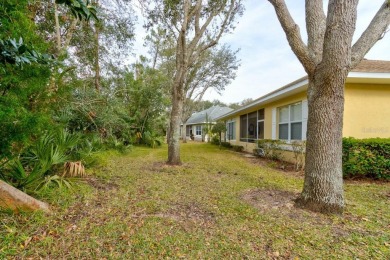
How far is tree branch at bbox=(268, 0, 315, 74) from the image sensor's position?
11.5ft

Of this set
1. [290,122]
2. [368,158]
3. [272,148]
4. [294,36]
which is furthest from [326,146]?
[272,148]

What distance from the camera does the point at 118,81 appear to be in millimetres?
11547

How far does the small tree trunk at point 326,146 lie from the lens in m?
3.18

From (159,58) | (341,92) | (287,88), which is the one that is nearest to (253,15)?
(287,88)

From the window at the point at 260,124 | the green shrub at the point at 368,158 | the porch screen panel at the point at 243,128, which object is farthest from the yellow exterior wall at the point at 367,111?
the porch screen panel at the point at 243,128

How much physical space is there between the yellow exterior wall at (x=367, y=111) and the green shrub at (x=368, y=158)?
4.14 ft

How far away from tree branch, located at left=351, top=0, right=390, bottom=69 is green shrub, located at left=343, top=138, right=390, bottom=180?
3.16m

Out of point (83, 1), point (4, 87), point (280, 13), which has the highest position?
point (280, 13)

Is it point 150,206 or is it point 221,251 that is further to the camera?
point 150,206

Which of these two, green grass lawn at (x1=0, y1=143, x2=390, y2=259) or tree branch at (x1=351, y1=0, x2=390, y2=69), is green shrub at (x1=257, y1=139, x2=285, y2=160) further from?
tree branch at (x1=351, y1=0, x2=390, y2=69)

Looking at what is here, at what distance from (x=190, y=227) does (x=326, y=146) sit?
2.46m

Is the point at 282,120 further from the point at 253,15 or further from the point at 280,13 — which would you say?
the point at 280,13

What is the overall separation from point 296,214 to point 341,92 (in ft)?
6.70

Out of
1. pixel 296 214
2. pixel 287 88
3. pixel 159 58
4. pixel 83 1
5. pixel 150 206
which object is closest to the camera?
pixel 83 1
